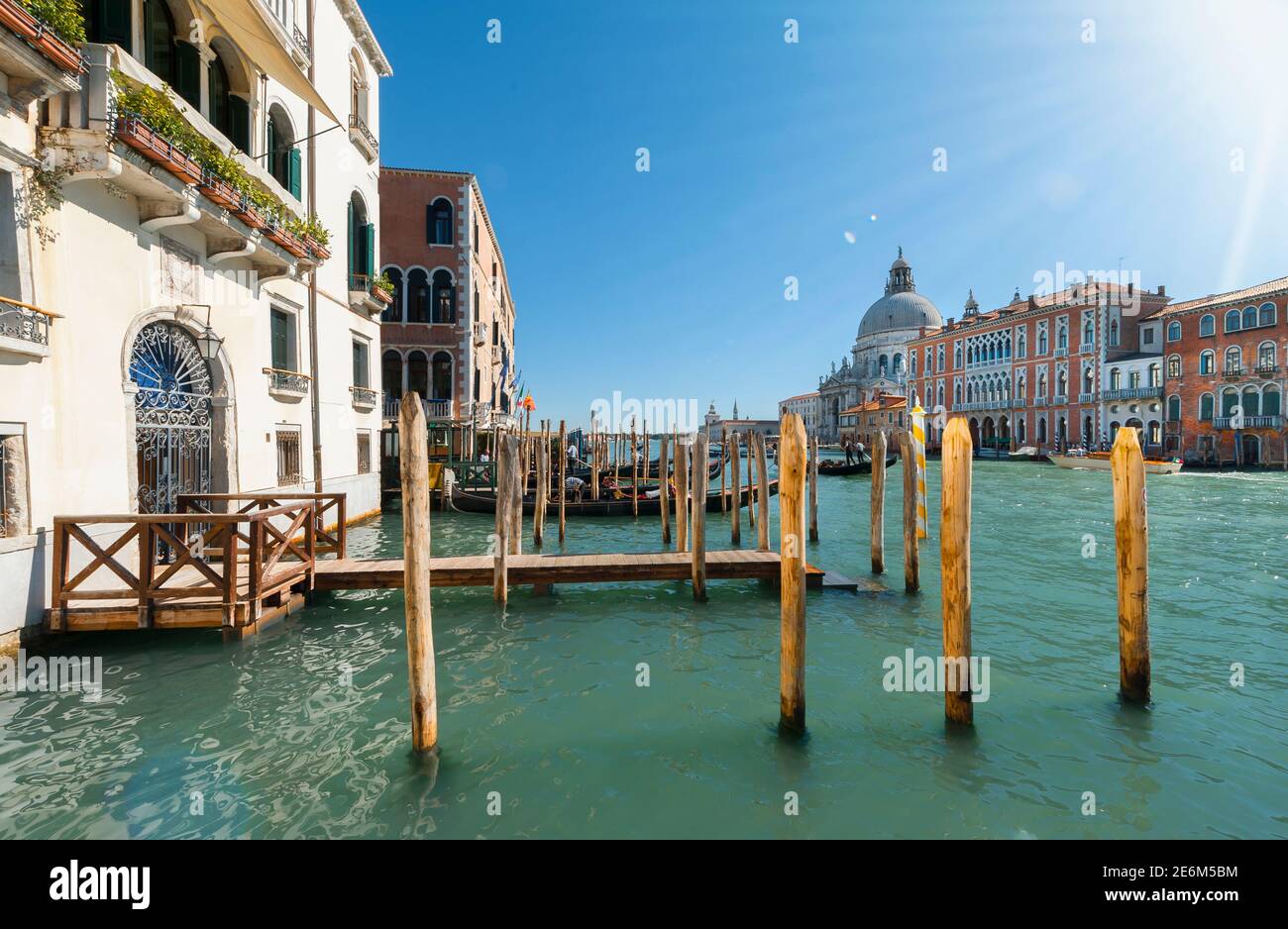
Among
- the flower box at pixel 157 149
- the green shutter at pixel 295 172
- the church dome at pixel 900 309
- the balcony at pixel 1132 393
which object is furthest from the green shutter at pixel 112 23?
the church dome at pixel 900 309

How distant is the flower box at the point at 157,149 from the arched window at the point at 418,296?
1351 cm

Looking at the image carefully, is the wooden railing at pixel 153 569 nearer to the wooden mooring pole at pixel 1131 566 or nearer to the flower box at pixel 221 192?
the flower box at pixel 221 192

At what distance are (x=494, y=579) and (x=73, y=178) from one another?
5.58 m

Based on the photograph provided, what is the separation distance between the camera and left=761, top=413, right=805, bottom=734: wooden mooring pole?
4375mm

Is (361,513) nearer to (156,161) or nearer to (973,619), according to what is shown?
(156,161)

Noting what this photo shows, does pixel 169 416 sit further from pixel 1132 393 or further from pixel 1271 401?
pixel 1132 393

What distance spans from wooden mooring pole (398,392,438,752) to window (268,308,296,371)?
698cm

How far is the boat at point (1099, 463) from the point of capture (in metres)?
29.7

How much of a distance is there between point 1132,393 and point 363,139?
44.1 metres

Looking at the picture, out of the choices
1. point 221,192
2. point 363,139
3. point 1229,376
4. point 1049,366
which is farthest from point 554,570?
point 1049,366

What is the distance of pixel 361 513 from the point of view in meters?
13.6

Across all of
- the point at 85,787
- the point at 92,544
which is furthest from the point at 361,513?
the point at 85,787

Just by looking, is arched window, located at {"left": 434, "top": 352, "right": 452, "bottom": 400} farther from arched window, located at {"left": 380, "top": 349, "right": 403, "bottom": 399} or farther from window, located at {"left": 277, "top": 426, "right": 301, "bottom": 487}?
window, located at {"left": 277, "top": 426, "right": 301, "bottom": 487}
